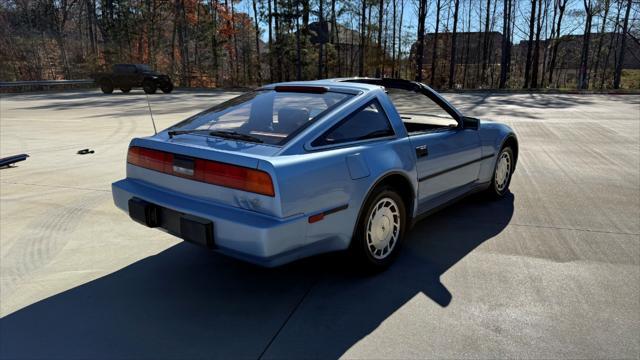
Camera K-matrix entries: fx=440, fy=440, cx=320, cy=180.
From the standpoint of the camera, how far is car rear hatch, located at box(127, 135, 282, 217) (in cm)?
247

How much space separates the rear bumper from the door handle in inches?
44.8

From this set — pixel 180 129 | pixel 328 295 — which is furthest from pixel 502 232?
pixel 180 129

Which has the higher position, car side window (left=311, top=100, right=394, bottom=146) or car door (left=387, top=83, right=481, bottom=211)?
car side window (left=311, top=100, right=394, bottom=146)

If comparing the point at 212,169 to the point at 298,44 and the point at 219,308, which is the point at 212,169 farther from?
the point at 298,44

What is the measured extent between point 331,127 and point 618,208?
11.9 feet

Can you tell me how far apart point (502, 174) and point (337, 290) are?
9.71 feet

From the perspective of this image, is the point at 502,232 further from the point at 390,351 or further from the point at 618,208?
the point at 390,351

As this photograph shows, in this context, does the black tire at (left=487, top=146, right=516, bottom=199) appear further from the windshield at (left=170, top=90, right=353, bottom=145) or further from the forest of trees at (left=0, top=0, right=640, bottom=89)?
the forest of trees at (left=0, top=0, right=640, bottom=89)

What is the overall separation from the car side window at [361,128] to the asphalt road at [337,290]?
0.85m

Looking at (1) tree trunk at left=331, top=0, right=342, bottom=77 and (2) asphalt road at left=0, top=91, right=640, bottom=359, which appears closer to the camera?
(2) asphalt road at left=0, top=91, right=640, bottom=359

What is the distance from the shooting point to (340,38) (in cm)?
4072

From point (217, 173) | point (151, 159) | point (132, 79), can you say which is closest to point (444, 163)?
point (217, 173)

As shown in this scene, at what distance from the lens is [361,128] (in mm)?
3111

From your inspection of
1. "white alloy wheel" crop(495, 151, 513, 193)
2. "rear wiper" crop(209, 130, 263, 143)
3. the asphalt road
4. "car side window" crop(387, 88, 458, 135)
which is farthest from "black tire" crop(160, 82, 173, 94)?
"rear wiper" crop(209, 130, 263, 143)
